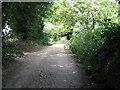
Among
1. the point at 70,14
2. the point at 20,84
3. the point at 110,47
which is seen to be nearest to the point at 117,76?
the point at 110,47

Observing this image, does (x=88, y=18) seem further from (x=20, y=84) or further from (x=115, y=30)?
(x=20, y=84)

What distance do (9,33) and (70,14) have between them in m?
7.82

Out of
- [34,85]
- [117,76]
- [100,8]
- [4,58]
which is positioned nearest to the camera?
[117,76]

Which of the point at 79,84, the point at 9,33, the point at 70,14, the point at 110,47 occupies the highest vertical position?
the point at 70,14

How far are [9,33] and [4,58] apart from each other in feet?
4.14

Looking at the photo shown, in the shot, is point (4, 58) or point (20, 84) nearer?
point (20, 84)

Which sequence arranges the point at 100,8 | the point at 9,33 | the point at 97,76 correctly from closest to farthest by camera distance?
the point at 97,76, the point at 9,33, the point at 100,8

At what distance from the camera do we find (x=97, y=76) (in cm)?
409

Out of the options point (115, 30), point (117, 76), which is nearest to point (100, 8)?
point (115, 30)

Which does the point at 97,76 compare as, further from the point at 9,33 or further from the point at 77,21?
the point at 77,21

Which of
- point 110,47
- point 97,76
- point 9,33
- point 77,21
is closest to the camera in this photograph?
point 110,47

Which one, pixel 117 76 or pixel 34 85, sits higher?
pixel 117 76

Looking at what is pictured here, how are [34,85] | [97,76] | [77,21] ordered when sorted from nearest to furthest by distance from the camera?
[34,85] < [97,76] < [77,21]

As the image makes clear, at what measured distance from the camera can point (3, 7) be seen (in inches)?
221
